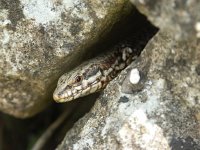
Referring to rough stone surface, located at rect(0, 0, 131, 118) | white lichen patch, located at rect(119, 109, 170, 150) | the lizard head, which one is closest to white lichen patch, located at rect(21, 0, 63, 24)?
rough stone surface, located at rect(0, 0, 131, 118)

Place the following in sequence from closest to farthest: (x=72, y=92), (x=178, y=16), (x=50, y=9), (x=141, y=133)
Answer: (x=178, y=16) → (x=141, y=133) → (x=50, y=9) → (x=72, y=92)

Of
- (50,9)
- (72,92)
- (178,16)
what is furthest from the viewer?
(72,92)

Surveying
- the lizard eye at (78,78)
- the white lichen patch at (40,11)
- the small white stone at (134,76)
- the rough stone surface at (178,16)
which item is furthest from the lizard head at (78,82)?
the rough stone surface at (178,16)

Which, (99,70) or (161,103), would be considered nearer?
(161,103)

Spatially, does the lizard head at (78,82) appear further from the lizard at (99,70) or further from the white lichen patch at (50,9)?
the white lichen patch at (50,9)

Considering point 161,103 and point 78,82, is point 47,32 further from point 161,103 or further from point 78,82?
point 161,103

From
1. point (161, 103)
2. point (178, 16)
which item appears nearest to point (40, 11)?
point (161, 103)
